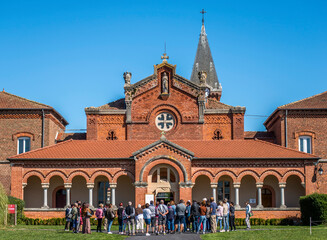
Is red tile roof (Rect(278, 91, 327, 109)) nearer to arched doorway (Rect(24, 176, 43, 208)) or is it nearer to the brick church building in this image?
the brick church building

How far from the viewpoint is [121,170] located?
46125 millimetres

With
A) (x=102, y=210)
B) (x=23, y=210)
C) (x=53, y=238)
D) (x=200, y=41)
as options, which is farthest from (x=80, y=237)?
(x=200, y=41)

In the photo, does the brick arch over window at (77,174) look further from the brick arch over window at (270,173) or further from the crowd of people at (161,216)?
the brick arch over window at (270,173)

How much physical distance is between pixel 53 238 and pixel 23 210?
48.5ft

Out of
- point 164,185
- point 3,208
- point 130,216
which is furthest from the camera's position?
point 164,185

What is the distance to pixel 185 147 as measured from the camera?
48.3 meters

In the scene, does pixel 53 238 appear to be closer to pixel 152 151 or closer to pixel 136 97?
pixel 152 151

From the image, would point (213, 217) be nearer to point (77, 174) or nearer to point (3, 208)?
point (3, 208)

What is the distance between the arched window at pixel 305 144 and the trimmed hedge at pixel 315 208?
11.5 m

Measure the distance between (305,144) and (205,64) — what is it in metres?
26.0

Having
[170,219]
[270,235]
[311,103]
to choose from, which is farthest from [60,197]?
[311,103]

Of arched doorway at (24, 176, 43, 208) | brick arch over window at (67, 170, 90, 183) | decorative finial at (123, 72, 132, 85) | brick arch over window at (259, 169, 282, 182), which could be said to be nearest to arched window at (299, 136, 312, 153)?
brick arch over window at (259, 169, 282, 182)

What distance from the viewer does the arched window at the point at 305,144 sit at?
52.8 metres

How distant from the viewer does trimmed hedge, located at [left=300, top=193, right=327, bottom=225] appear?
130 ft
